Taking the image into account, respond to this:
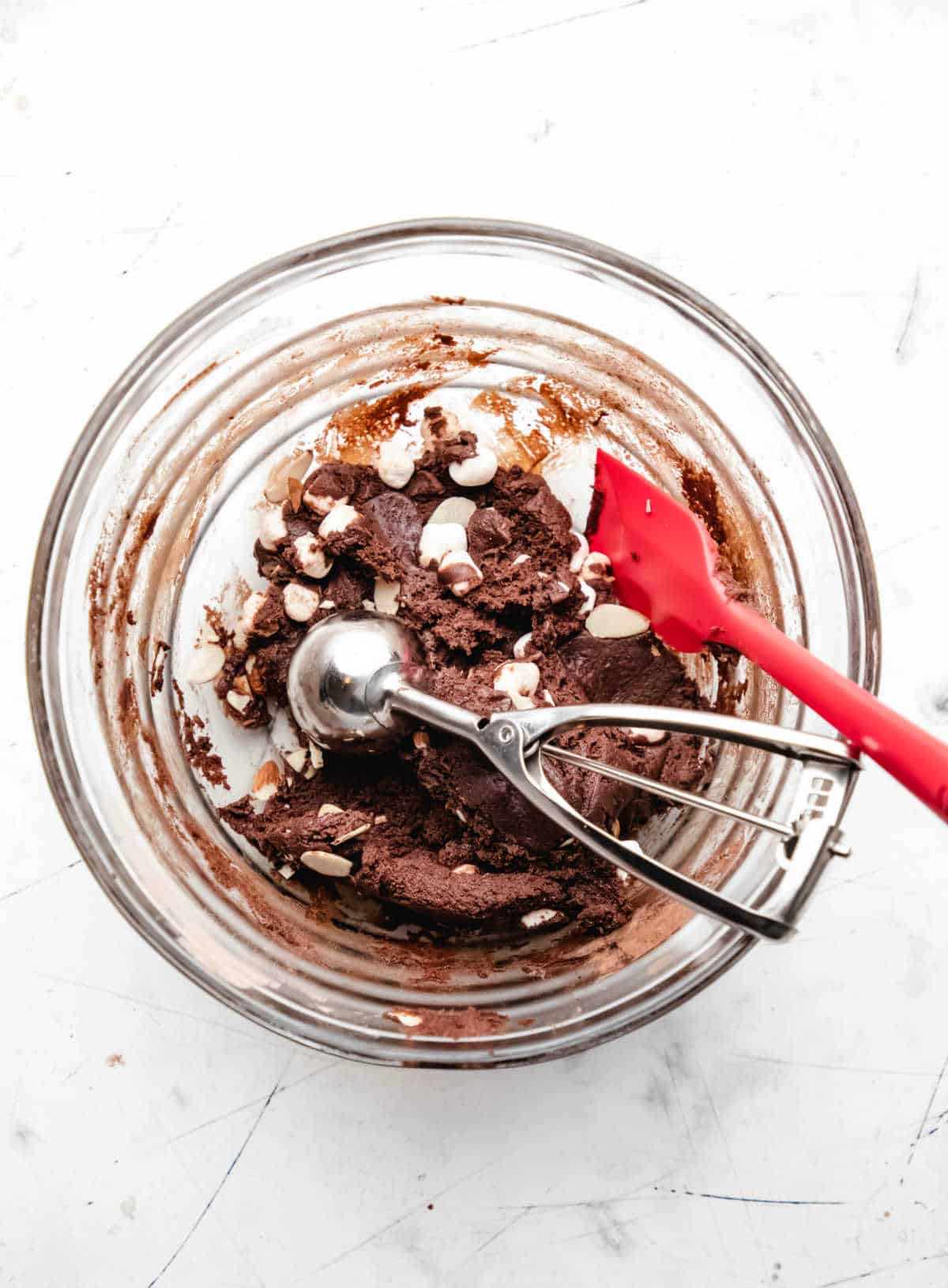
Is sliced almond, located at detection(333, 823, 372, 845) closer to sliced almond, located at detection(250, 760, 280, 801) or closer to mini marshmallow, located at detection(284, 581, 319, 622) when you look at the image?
sliced almond, located at detection(250, 760, 280, 801)

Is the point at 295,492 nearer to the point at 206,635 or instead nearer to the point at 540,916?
the point at 206,635

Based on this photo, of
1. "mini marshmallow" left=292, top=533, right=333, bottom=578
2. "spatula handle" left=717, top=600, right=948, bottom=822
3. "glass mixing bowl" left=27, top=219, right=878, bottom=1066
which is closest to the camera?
"spatula handle" left=717, top=600, right=948, bottom=822

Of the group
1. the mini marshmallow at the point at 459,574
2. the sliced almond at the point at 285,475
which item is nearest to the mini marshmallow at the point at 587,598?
the mini marshmallow at the point at 459,574


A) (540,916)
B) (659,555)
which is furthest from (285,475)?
(540,916)

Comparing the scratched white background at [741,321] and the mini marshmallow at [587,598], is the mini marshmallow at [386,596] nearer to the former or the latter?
the mini marshmallow at [587,598]

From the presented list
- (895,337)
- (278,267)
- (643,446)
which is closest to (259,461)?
(278,267)

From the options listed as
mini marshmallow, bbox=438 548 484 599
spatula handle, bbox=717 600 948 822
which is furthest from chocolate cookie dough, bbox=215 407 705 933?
spatula handle, bbox=717 600 948 822

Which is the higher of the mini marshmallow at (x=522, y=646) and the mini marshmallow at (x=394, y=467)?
the mini marshmallow at (x=394, y=467)
